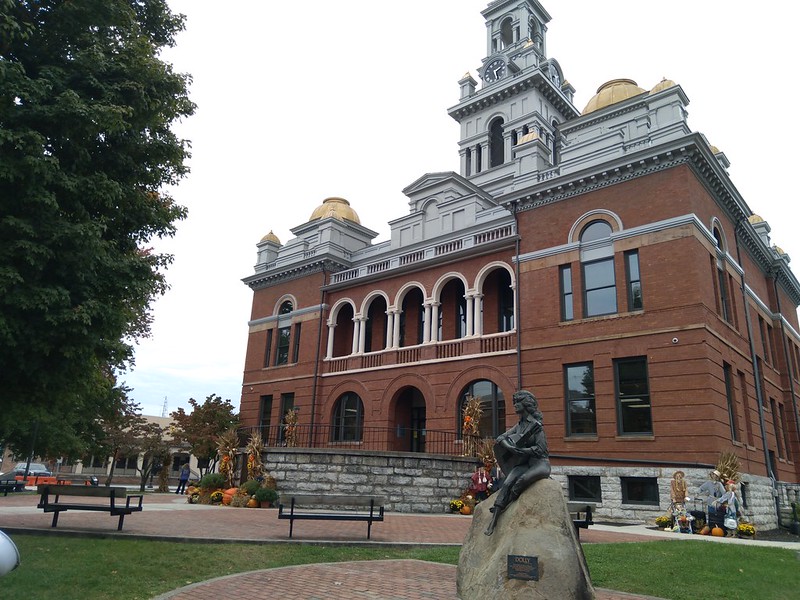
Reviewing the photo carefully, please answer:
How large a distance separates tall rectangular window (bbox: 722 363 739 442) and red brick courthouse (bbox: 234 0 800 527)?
0.08 metres

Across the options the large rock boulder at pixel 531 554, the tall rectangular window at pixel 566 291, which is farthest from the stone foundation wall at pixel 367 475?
the large rock boulder at pixel 531 554

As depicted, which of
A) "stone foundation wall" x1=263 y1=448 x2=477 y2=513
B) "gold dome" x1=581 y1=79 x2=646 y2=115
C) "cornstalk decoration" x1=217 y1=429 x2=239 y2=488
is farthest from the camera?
"gold dome" x1=581 y1=79 x2=646 y2=115

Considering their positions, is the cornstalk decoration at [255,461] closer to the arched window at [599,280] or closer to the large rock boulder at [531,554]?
the arched window at [599,280]

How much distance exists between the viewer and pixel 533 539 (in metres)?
6.21

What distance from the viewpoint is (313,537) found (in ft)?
39.1

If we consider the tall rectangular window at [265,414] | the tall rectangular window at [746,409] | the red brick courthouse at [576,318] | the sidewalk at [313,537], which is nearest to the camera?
the sidewalk at [313,537]

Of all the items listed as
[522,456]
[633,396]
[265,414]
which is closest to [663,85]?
[633,396]

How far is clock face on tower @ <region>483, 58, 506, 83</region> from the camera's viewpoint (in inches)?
1661

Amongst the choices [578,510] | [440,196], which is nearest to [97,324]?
[578,510]

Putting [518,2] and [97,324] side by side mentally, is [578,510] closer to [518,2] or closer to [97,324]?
[97,324]

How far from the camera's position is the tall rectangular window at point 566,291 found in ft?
73.0

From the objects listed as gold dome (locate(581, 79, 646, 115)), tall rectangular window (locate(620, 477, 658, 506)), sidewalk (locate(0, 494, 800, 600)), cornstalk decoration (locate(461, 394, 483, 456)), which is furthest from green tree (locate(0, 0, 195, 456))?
gold dome (locate(581, 79, 646, 115))

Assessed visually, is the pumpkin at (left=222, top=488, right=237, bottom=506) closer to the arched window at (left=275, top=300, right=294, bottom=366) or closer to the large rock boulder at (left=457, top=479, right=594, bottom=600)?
the arched window at (left=275, top=300, right=294, bottom=366)

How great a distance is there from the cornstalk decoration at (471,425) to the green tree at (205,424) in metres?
13.7
